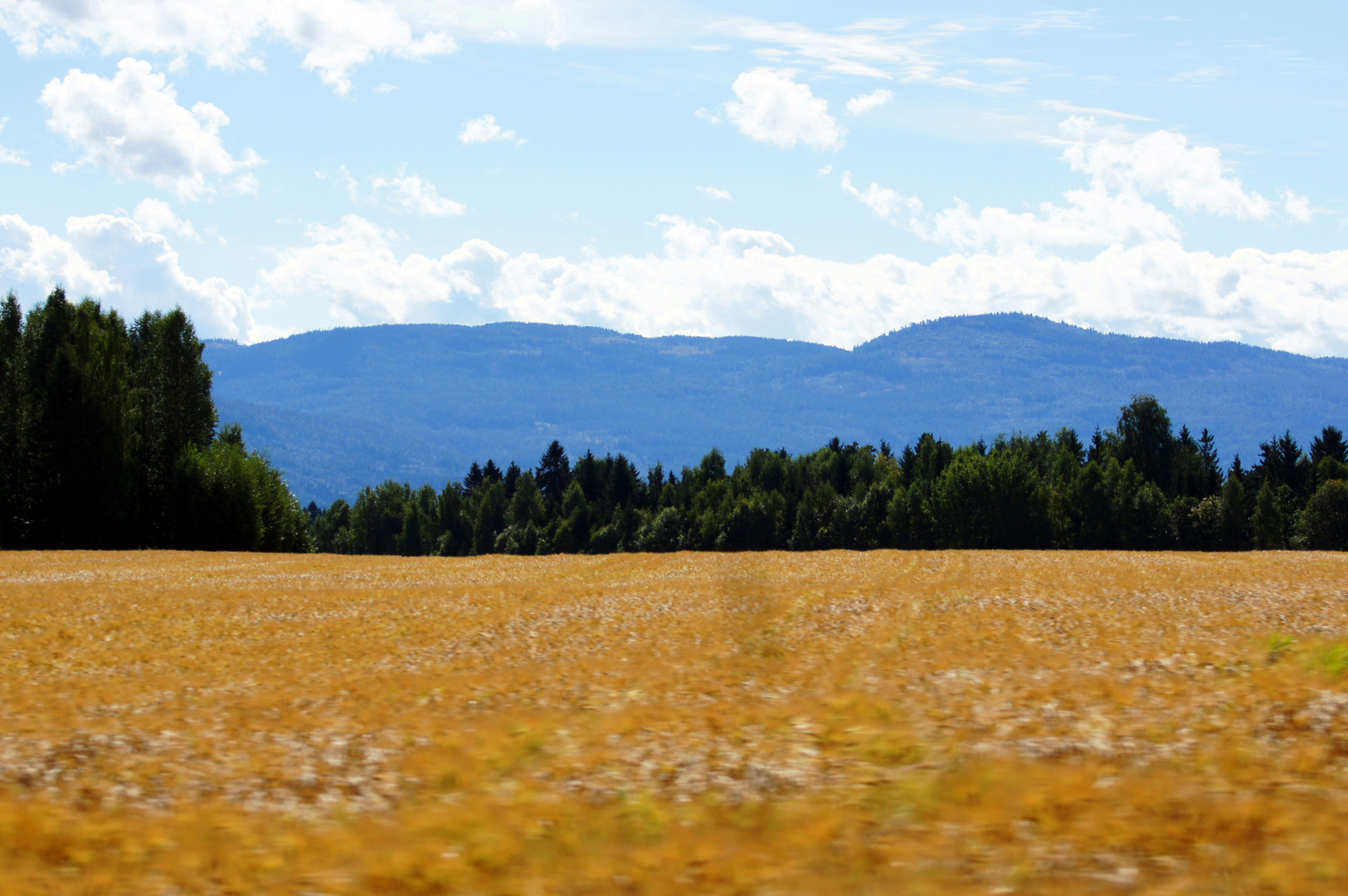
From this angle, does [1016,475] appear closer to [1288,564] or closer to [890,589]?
[1288,564]

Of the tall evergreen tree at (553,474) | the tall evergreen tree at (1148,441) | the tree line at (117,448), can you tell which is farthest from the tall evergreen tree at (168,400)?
the tall evergreen tree at (1148,441)

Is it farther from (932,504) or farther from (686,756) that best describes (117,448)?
(932,504)

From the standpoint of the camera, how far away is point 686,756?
11812 millimetres

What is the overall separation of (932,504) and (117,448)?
3725 inches

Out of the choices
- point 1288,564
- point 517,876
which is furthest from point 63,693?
point 1288,564

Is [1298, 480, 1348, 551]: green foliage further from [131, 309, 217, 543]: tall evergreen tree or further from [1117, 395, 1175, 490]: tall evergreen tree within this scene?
[131, 309, 217, 543]: tall evergreen tree

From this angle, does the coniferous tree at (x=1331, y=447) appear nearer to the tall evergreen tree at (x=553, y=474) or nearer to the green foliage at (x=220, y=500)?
the tall evergreen tree at (x=553, y=474)

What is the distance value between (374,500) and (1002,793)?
630 feet

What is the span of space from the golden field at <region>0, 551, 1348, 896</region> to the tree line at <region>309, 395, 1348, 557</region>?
101 m

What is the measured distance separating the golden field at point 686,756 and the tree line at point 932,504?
10144 centimetres

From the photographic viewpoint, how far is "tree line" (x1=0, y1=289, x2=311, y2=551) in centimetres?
6962

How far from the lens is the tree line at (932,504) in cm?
11975

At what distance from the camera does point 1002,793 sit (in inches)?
368

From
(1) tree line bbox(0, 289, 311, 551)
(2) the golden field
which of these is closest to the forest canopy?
(1) tree line bbox(0, 289, 311, 551)
